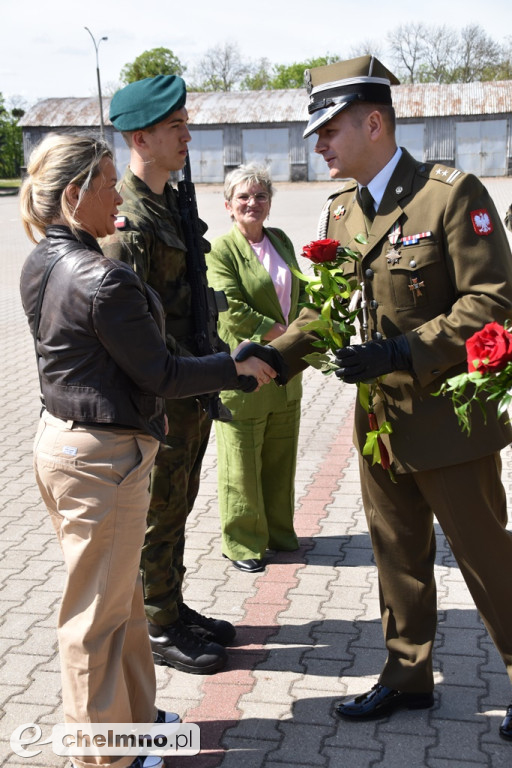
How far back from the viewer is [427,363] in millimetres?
2992

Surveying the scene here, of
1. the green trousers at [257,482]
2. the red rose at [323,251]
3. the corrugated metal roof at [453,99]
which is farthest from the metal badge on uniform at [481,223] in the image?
the corrugated metal roof at [453,99]

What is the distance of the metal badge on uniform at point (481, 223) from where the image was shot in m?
2.95

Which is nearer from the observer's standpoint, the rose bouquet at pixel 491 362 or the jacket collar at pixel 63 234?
the rose bouquet at pixel 491 362

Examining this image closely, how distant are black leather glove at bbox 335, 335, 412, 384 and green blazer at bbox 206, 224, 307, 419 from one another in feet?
6.14

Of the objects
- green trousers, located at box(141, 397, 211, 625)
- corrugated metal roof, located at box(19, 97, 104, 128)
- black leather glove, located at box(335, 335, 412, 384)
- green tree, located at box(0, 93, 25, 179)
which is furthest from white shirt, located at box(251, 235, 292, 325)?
green tree, located at box(0, 93, 25, 179)

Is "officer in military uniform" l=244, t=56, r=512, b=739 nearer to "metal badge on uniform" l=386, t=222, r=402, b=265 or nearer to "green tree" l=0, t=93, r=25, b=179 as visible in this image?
"metal badge on uniform" l=386, t=222, r=402, b=265

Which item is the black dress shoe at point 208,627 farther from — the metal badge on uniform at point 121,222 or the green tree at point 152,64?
the green tree at point 152,64

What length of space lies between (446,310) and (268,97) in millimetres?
45244

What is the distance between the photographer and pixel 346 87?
10.2ft

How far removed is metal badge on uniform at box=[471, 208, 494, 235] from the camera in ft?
9.69

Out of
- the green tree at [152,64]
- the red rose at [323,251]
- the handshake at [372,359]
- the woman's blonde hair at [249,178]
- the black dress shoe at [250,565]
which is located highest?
the green tree at [152,64]

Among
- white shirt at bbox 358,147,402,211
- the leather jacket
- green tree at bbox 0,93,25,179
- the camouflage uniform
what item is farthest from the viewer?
green tree at bbox 0,93,25,179

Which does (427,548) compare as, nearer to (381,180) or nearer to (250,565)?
(381,180)

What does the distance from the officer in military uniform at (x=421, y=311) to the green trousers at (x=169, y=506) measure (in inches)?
24.0
